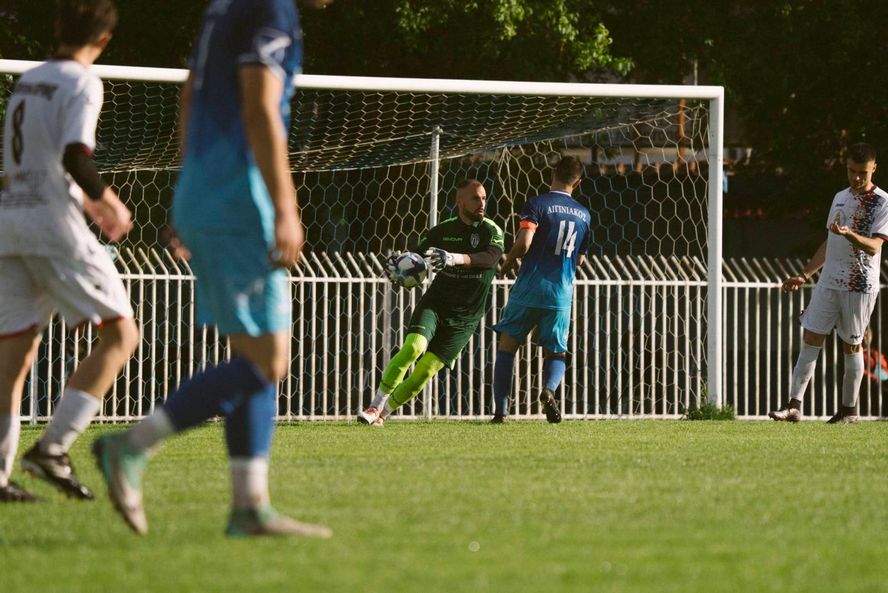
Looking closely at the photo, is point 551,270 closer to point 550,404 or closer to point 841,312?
point 550,404

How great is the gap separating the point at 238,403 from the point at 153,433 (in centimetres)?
31

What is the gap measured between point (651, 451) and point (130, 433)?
171 inches

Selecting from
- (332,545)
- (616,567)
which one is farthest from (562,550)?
(332,545)

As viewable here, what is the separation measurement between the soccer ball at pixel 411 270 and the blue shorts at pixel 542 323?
957mm

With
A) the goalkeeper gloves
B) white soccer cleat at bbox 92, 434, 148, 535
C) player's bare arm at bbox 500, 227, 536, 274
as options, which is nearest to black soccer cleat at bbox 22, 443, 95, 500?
white soccer cleat at bbox 92, 434, 148, 535

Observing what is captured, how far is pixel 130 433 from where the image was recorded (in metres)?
4.77

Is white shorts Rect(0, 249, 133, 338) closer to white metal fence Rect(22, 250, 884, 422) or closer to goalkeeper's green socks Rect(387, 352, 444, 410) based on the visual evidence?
goalkeeper's green socks Rect(387, 352, 444, 410)

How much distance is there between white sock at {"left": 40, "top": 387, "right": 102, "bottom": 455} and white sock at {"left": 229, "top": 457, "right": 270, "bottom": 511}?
1397 mm

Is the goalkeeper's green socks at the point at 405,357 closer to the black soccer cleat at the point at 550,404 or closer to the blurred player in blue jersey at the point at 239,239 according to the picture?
the black soccer cleat at the point at 550,404

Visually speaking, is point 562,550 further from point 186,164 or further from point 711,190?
point 711,190

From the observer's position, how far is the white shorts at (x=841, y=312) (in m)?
12.1

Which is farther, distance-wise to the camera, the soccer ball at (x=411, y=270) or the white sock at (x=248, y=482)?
the soccer ball at (x=411, y=270)

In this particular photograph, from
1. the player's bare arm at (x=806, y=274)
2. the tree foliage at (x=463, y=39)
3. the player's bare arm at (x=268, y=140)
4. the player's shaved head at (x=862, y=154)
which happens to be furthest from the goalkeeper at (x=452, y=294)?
the player's bare arm at (x=268, y=140)

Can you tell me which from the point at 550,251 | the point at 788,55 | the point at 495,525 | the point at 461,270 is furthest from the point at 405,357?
the point at 788,55
